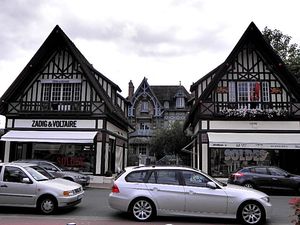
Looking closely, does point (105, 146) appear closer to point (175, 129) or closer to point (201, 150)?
point (201, 150)

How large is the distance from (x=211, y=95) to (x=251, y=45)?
162 inches

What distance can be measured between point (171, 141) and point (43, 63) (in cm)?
1909

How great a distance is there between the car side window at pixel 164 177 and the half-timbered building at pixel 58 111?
12.2 m

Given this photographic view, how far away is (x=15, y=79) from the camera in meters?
22.6

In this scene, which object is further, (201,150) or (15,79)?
(15,79)

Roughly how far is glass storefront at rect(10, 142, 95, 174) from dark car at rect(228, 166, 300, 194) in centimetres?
952

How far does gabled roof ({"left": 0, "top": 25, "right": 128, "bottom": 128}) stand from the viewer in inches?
869

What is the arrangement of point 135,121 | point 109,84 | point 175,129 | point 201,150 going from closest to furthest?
1. point 201,150
2. point 109,84
3. point 175,129
4. point 135,121

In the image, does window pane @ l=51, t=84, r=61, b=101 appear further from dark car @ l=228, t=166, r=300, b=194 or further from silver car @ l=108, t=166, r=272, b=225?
silver car @ l=108, t=166, r=272, b=225

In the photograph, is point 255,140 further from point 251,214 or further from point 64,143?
point 251,214

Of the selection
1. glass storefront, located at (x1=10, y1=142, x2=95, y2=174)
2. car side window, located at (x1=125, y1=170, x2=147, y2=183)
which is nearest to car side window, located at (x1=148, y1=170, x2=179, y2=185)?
car side window, located at (x1=125, y1=170, x2=147, y2=183)

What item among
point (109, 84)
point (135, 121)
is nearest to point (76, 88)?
point (109, 84)

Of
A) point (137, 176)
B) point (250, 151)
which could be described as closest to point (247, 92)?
point (250, 151)

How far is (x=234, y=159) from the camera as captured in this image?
2159cm
